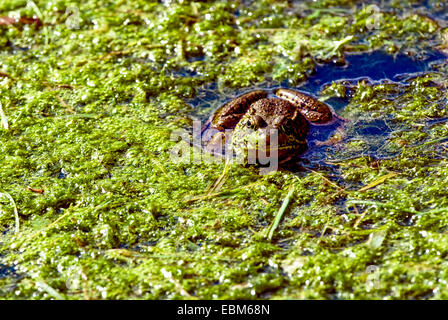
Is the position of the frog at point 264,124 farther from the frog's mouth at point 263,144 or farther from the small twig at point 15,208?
the small twig at point 15,208

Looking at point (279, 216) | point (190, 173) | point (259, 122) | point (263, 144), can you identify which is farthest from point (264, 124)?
point (279, 216)

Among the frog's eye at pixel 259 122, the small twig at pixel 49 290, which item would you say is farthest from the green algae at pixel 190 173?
the frog's eye at pixel 259 122

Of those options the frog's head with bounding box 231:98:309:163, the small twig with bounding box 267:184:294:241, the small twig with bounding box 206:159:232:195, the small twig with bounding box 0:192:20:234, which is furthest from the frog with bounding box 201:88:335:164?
the small twig with bounding box 0:192:20:234

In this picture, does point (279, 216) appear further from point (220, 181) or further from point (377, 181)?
point (377, 181)

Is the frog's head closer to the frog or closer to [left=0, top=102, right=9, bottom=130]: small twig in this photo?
the frog

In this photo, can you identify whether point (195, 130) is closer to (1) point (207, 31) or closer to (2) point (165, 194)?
(2) point (165, 194)
